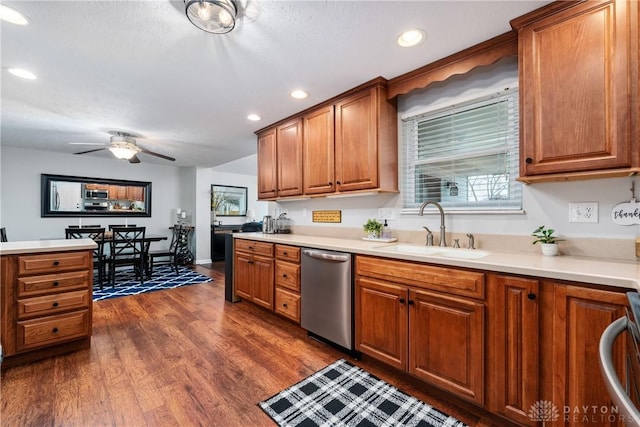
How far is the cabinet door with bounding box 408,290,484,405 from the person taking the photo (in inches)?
58.3

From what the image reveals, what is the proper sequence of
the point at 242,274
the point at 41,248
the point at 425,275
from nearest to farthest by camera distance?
the point at 425,275 → the point at 41,248 → the point at 242,274

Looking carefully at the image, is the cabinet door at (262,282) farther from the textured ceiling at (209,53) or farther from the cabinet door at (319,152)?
the textured ceiling at (209,53)

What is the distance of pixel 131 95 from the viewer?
262 cm

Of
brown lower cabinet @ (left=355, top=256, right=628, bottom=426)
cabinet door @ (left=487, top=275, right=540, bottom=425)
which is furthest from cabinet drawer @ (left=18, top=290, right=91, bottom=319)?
cabinet door @ (left=487, top=275, right=540, bottom=425)

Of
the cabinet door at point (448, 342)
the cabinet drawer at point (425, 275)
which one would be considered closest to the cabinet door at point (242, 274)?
the cabinet drawer at point (425, 275)

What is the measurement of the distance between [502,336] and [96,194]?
22.3 ft

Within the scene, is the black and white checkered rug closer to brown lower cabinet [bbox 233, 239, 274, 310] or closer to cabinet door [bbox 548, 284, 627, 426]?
cabinet door [bbox 548, 284, 627, 426]

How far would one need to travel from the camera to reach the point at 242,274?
Result: 3.35m

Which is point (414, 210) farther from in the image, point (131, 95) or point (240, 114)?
point (131, 95)

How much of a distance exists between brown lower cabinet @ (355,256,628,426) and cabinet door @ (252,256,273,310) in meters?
1.30

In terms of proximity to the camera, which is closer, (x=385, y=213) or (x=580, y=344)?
(x=580, y=344)

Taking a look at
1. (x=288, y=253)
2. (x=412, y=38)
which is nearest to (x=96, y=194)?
(x=288, y=253)

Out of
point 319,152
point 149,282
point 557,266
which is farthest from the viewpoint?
point 149,282

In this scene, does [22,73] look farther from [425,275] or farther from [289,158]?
[425,275]
